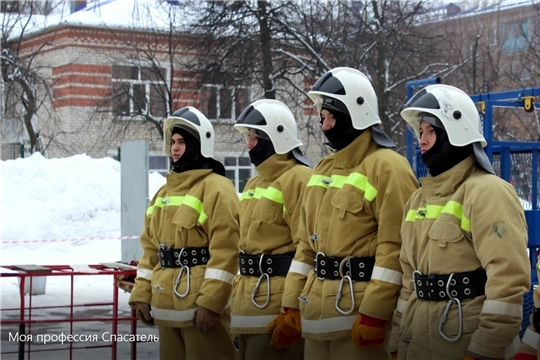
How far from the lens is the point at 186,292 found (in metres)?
6.11

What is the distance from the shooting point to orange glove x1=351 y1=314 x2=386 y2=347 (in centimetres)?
466

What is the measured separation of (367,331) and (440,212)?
31.0 inches

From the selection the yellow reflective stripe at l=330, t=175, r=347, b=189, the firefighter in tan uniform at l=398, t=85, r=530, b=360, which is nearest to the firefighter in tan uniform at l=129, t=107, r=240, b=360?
the yellow reflective stripe at l=330, t=175, r=347, b=189

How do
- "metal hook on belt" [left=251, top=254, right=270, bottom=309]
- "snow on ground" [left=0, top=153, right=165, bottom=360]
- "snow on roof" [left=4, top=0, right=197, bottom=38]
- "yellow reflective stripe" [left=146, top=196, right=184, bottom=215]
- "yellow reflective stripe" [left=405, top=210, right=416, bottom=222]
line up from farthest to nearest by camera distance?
"snow on roof" [left=4, top=0, right=197, bottom=38], "snow on ground" [left=0, top=153, right=165, bottom=360], "yellow reflective stripe" [left=146, top=196, right=184, bottom=215], "metal hook on belt" [left=251, top=254, right=270, bottom=309], "yellow reflective stripe" [left=405, top=210, right=416, bottom=222]

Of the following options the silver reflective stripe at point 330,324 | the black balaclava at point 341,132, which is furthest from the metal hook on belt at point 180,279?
the black balaclava at point 341,132

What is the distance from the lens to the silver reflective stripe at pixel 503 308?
3973 millimetres

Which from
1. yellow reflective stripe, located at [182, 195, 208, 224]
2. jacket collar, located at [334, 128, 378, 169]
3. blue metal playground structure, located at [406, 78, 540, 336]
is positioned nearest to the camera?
jacket collar, located at [334, 128, 378, 169]

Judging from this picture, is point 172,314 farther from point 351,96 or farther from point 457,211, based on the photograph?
point 457,211

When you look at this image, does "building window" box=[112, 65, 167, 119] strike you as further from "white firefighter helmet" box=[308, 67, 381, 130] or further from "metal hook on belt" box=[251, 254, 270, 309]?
"white firefighter helmet" box=[308, 67, 381, 130]

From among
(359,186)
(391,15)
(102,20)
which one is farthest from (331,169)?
(102,20)

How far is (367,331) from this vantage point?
15.3 ft

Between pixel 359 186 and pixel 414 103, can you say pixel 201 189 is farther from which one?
pixel 414 103

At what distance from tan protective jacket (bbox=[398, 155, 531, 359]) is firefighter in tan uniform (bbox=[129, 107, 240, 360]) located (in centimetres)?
176

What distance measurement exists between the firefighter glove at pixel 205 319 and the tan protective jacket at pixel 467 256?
1.74 metres
